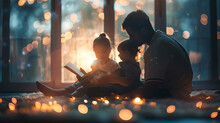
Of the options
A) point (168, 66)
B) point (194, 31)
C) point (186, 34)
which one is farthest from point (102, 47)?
point (194, 31)

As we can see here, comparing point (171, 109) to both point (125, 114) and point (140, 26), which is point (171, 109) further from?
point (140, 26)

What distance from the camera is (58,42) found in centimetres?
261

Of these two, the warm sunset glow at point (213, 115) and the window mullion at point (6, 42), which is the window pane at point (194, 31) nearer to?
the warm sunset glow at point (213, 115)

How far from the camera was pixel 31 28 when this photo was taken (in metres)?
2.68

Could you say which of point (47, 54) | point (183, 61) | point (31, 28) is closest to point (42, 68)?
point (47, 54)

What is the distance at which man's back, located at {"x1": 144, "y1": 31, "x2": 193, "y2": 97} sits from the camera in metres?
1.31

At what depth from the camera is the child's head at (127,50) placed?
175 centimetres

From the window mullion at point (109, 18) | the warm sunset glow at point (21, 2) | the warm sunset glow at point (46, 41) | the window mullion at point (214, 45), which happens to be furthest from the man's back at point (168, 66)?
the warm sunset glow at point (21, 2)

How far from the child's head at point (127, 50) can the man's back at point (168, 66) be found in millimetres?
336

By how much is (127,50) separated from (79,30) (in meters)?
1.10

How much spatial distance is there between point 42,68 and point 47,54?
20 cm

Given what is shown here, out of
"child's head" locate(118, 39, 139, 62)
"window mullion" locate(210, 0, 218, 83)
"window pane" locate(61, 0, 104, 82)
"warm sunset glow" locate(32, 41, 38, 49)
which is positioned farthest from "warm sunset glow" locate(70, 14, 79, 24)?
"window mullion" locate(210, 0, 218, 83)

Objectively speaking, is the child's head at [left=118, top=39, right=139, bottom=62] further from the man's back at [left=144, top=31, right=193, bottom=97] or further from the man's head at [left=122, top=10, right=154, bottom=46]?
the man's back at [left=144, top=31, right=193, bottom=97]

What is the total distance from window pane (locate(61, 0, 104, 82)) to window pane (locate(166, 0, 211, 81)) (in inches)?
39.7
